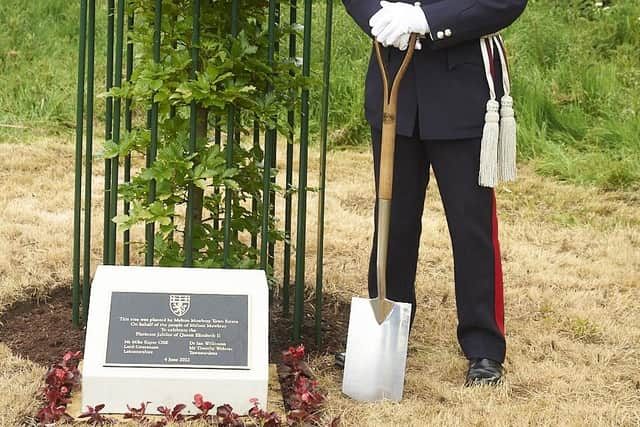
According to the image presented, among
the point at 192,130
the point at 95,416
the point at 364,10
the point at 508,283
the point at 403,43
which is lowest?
the point at 95,416

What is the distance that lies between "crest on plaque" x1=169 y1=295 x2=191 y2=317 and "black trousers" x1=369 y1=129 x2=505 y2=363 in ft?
2.59

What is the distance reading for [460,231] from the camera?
377 cm

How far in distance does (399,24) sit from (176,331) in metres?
1.14

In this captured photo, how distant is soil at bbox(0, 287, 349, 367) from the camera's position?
402cm

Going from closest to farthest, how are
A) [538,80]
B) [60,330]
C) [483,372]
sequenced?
[483,372]
[60,330]
[538,80]

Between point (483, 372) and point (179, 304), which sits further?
point (483, 372)

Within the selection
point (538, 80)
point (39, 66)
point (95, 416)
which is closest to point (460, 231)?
point (95, 416)

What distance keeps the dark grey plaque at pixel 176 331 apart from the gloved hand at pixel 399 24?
3.08ft

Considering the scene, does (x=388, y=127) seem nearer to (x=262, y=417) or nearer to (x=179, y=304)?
(x=179, y=304)

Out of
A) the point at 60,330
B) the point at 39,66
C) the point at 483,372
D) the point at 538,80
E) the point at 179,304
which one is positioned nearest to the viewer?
the point at 179,304

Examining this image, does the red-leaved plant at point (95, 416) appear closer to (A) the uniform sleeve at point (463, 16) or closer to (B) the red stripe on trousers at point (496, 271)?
(B) the red stripe on trousers at point (496, 271)

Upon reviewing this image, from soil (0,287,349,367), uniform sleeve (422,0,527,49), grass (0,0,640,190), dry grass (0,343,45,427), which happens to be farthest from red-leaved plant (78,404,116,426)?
grass (0,0,640,190)

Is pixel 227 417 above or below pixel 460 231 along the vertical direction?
below

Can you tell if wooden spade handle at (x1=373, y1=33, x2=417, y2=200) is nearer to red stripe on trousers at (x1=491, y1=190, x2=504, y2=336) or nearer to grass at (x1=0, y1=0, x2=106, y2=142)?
red stripe on trousers at (x1=491, y1=190, x2=504, y2=336)
